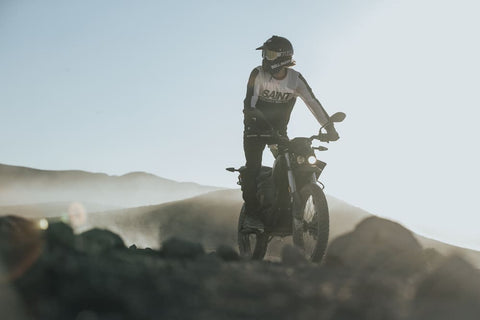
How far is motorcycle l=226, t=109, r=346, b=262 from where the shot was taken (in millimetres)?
6337

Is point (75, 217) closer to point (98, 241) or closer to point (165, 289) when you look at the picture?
point (98, 241)

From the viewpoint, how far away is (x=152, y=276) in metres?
3.12

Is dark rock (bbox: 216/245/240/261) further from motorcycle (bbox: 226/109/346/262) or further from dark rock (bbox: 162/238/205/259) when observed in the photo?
motorcycle (bbox: 226/109/346/262)

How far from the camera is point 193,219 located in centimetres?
2680

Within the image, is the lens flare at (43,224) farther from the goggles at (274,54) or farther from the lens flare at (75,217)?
the goggles at (274,54)

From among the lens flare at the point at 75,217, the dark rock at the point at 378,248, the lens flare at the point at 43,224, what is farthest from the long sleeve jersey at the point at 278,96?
the lens flare at the point at 43,224

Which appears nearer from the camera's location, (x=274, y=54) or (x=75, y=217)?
(x=75, y=217)

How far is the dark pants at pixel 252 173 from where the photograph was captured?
25.2ft

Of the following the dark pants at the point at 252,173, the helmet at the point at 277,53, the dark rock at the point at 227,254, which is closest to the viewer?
the dark rock at the point at 227,254

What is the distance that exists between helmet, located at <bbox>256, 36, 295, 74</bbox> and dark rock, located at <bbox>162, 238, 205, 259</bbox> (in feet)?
11.9

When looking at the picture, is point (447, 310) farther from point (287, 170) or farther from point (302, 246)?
point (287, 170)

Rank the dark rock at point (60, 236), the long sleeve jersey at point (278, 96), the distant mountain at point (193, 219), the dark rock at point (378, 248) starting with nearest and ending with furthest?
the dark rock at point (60, 236) < the dark rock at point (378, 248) < the long sleeve jersey at point (278, 96) < the distant mountain at point (193, 219)

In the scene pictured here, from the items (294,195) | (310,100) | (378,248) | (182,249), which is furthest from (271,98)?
(378,248)

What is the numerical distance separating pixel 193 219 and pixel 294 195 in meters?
20.4
